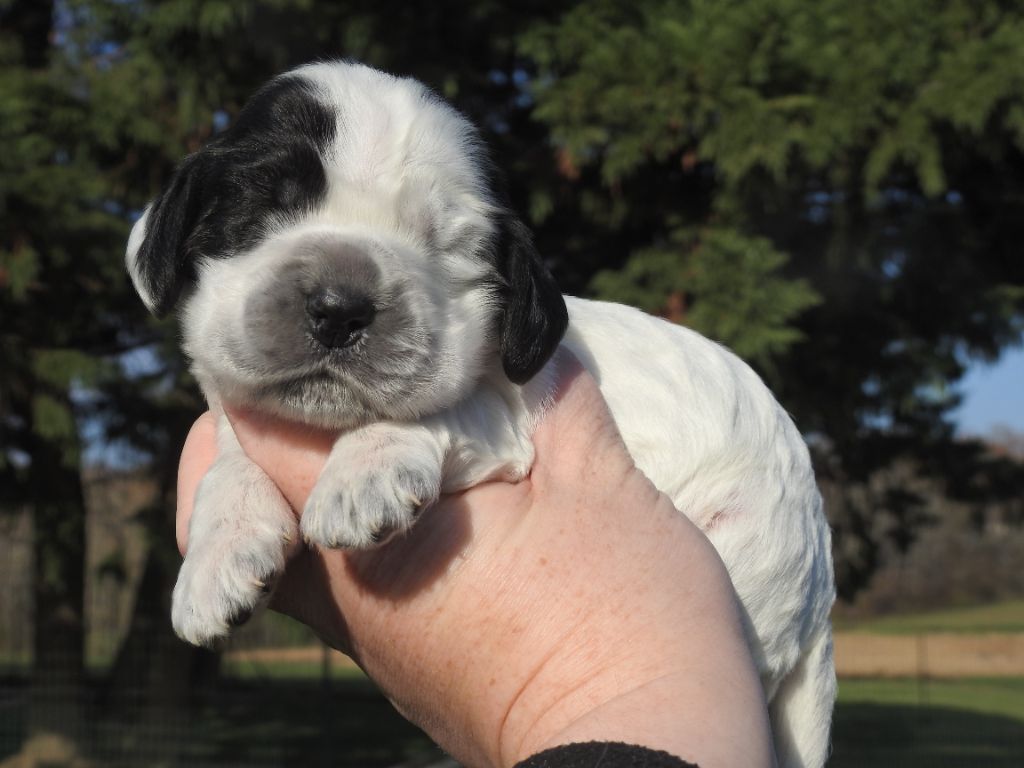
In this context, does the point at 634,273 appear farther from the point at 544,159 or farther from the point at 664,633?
the point at 664,633

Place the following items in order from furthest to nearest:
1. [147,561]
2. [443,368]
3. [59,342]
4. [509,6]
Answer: [147,561] → [509,6] → [59,342] → [443,368]

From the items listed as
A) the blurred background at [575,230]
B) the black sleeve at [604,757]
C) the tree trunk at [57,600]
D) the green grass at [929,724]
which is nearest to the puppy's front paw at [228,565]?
the black sleeve at [604,757]

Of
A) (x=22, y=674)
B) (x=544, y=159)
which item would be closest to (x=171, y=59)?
(x=544, y=159)

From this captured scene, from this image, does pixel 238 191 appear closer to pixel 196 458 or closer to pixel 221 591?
pixel 196 458

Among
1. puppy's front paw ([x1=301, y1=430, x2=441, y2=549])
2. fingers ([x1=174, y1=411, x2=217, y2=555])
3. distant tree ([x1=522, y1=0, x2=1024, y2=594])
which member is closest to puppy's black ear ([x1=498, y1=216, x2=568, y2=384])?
puppy's front paw ([x1=301, y1=430, x2=441, y2=549])

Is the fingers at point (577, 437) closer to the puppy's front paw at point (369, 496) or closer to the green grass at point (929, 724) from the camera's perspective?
the puppy's front paw at point (369, 496)

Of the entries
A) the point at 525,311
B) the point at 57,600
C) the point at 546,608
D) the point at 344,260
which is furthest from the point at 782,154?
the point at 57,600
